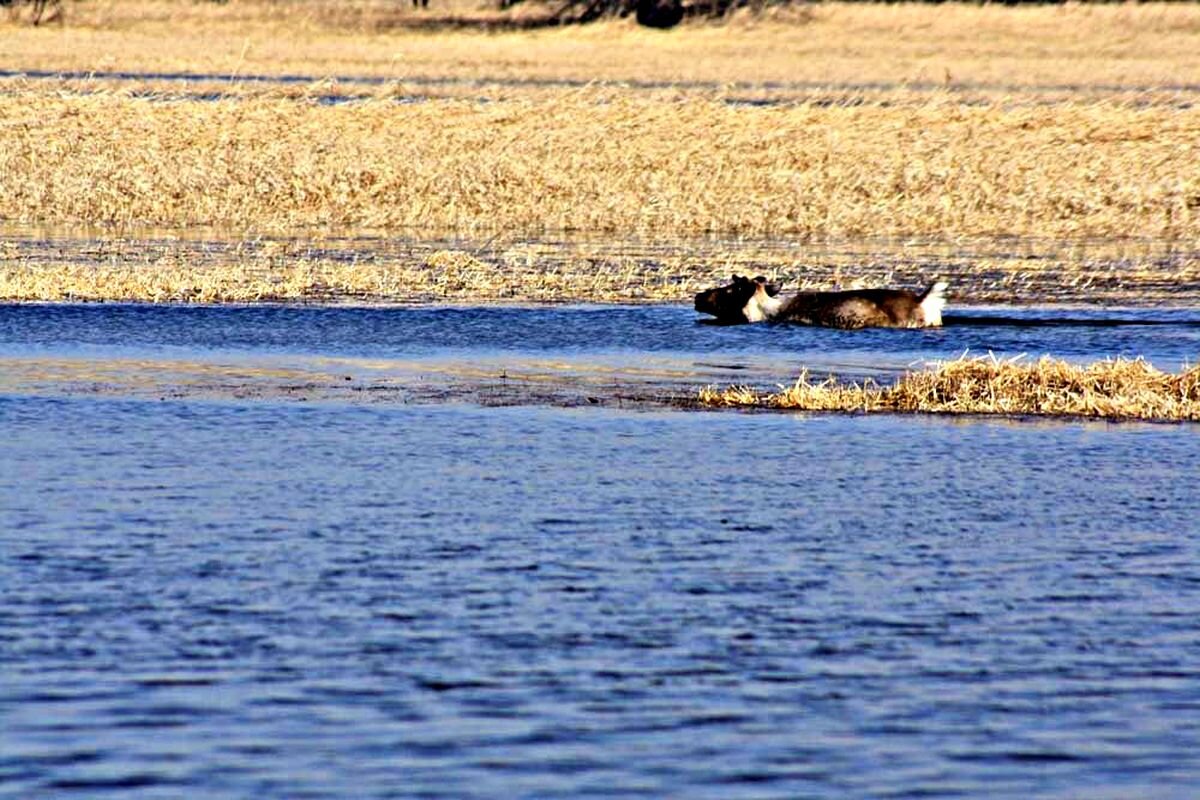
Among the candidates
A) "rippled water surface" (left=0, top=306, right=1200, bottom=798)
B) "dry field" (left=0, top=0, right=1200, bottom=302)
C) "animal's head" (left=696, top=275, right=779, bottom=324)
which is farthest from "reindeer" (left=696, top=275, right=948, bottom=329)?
"rippled water surface" (left=0, top=306, right=1200, bottom=798)

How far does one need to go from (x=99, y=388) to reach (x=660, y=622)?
27.9ft

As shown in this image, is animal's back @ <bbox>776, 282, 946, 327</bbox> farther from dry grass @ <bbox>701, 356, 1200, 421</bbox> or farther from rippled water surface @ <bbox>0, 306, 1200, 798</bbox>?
dry grass @ <bbox>701, 356, 1200, 421</bbox>

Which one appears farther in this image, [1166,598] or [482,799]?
[1166,598]

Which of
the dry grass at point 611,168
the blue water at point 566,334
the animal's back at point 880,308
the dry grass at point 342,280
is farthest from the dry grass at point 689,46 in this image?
the animal's back at point 880,308

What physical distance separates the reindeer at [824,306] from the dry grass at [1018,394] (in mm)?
4349

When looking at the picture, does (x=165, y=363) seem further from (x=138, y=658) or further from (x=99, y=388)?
(x=138, y=658)

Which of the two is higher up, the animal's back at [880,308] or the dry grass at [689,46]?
the dry grass at [689,46]

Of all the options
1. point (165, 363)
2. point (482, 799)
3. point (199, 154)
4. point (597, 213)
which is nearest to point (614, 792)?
point (482, 799)

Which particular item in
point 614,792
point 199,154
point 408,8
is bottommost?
point 614,792

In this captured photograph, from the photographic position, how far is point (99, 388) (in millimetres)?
17516

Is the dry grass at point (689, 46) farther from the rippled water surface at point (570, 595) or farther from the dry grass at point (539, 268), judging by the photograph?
the rippled water surface at point (570, 595)

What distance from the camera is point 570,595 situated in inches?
416

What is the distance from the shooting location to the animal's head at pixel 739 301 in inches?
873

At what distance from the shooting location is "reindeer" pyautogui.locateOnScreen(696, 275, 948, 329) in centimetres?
2159
